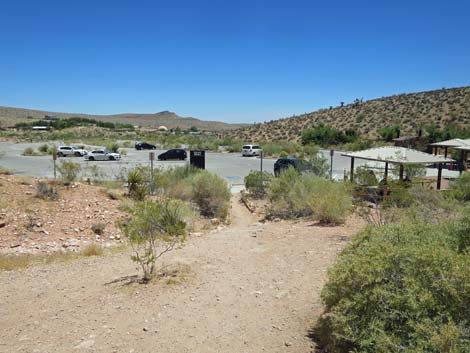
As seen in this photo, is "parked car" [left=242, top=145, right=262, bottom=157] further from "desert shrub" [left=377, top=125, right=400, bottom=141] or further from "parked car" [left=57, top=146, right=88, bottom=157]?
"desert shrub" [left=377, top=125, right=400, bottom=141]

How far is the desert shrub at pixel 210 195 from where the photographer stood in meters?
17.0

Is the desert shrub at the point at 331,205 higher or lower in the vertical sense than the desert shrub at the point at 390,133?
lower

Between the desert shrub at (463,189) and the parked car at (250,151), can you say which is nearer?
the desert shrub at (463,189)

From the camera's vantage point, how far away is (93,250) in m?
11.1

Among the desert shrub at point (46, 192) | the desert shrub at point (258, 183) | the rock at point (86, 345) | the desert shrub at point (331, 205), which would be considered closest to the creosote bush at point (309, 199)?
the desert shrub at point (331, 205)

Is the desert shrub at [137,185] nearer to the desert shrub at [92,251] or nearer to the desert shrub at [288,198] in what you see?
the desert shrub at [288,198]

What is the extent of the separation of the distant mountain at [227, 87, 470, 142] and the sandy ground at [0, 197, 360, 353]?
204 feet

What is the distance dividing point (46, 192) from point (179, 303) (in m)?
10.9

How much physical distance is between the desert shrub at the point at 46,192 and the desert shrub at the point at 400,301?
12.9 meters

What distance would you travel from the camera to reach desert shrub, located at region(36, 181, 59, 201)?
1552 cm

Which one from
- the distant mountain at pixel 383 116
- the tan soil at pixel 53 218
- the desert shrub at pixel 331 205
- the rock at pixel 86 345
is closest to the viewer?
the rock at pixel 86 345

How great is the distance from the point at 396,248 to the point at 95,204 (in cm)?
1271

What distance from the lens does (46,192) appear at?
15.7 m

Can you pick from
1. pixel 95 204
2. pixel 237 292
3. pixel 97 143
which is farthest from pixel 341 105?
pixel 237 292
